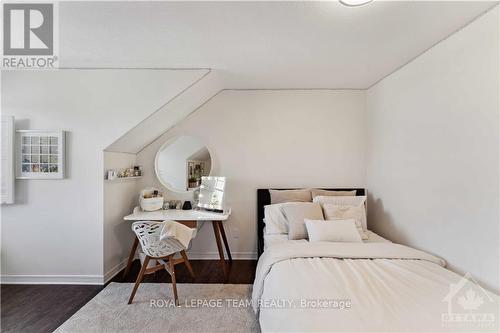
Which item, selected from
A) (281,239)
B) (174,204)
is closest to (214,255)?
(174,204)

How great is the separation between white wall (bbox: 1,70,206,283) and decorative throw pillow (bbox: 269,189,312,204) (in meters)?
1.77

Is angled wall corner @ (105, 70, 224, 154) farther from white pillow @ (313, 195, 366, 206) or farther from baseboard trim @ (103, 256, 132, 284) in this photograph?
white pillow @ (313, 195, 366, 206)

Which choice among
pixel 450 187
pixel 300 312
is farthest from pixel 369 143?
pixel 300 312

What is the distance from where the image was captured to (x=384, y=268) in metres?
1.91

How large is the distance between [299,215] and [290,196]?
51 centimetres

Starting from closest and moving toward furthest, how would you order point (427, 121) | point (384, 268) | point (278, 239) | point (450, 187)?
point (384, 268), point (450, 187), point (427, 121), point (278, 239)

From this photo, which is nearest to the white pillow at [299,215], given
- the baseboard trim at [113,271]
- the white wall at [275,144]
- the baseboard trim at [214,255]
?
the white wall at [275,144]

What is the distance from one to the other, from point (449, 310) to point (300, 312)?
2.66ft

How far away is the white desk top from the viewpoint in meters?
2.95

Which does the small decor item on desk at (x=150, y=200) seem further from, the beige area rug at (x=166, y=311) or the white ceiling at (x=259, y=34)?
the white ceiling at (x=259, y=34)

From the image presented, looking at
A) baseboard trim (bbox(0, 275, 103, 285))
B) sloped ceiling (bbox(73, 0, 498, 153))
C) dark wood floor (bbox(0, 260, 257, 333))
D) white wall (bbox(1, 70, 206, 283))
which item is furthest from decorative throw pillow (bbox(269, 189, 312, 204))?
baseboard trim (bbox(0, 275, 103, 285))

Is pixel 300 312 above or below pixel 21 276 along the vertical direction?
above

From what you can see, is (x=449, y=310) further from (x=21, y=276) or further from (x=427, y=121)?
(x=21, y=276)

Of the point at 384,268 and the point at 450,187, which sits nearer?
the point at 384,268
